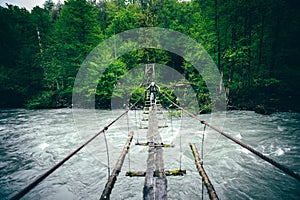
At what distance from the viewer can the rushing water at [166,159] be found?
5.21 meters

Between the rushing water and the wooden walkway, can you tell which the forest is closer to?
the rushing water

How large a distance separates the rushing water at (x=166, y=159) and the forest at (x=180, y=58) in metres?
A: 4.15

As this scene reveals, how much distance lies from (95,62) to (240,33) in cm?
1544

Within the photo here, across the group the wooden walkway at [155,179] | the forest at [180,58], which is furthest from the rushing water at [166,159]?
the forest at [180,58]

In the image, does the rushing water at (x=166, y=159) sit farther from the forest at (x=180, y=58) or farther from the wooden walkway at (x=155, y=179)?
the forest at (x=180, y=58)

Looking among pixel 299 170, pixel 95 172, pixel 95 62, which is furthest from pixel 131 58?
pixel 299 170

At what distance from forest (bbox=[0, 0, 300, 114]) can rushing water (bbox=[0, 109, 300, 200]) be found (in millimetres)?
4150

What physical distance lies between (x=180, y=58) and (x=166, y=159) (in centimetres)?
1817

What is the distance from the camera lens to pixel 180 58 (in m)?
22.7

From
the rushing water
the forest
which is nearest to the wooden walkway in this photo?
the rushing water

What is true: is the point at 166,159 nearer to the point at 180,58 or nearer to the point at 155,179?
the point at 155,179

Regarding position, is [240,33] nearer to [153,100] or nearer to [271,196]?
[153,100]

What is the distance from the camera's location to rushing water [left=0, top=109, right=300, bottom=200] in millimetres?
5211

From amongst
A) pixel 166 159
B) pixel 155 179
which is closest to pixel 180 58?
pixel 166 159
